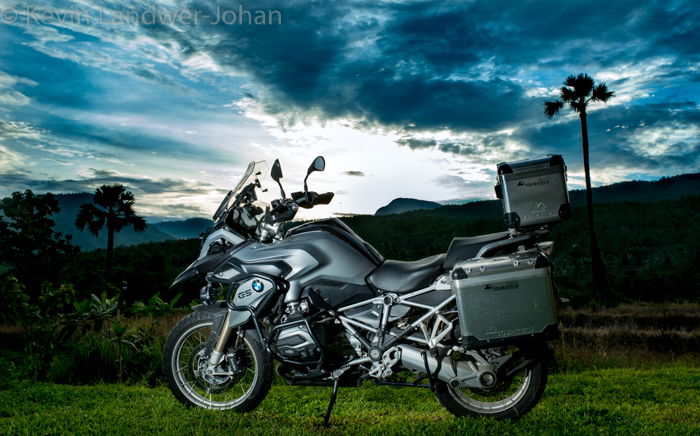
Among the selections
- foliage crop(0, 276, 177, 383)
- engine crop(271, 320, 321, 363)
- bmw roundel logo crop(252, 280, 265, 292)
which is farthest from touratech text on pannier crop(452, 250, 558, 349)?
foliage crop(0, 276, 177, 383)

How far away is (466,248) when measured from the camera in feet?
15.0

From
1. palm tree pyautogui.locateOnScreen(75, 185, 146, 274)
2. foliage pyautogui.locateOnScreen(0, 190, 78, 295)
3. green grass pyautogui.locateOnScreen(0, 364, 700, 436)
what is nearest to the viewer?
green grass pyautogui.locateOnScreen(0, 364, 700, 436)

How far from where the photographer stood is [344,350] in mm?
4871

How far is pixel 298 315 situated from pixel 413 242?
131 ft

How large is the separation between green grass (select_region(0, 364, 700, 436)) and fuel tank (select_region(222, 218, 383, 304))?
1.11 metres

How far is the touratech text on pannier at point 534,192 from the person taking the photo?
4477mm

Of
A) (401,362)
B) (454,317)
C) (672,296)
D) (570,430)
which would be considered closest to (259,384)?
(401,362)

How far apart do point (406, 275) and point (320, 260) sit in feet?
2.35

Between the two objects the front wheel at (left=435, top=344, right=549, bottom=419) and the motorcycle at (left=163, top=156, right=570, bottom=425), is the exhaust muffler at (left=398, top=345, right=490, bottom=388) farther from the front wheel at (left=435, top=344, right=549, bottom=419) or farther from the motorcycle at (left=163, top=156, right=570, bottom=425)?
the front wheel at (left=435, top=344, right=549, bottom=419)

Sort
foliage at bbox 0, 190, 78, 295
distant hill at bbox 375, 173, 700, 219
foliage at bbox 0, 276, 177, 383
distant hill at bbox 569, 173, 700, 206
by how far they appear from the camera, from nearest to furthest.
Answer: foliage at bbox 0, 276, 177, 383, foliage at bbox 0, 190, 78, 295, distant hill at bbox 375, 173, 700, 219, distant hill at bbox 569, 173, 700, 206

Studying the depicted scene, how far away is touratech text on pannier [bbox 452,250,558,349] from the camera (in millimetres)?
4383

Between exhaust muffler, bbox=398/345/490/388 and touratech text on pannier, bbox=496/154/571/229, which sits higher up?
touratech text on pannier, bbox=496/154/571/229

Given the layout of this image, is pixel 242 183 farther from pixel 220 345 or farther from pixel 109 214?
pixel 109 214

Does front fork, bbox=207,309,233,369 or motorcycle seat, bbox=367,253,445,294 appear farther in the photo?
front fork, bbox=207,309,233,369
